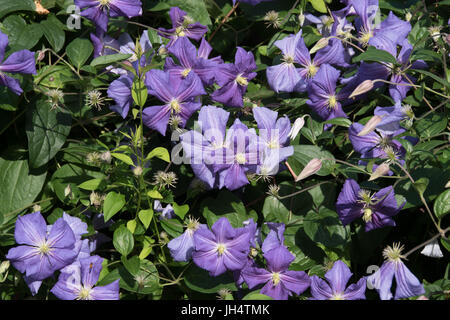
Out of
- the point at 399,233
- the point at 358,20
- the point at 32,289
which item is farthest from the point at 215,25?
the point at 32,289

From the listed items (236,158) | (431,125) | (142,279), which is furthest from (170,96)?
(431,125)

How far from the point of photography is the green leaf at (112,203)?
147cm

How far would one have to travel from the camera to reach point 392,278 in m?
1.41

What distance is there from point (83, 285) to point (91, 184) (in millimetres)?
273

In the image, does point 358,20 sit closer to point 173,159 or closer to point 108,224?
point 173,159

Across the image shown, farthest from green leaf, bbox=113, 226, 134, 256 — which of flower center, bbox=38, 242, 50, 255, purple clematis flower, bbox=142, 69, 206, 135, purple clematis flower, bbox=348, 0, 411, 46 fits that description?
purple clematis flower, bbox=348, 0, 411, 46

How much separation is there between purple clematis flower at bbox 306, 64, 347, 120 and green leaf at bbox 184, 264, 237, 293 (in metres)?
0.55

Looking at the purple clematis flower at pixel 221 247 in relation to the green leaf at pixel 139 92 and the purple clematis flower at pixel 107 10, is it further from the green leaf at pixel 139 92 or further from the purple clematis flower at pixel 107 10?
the purple clematis flower at pixel 107 10

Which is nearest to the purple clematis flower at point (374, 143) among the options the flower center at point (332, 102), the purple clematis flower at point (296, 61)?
the flower center at point (332, 102)

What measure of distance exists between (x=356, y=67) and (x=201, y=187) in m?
0.59

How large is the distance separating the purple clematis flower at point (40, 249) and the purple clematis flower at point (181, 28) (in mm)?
656

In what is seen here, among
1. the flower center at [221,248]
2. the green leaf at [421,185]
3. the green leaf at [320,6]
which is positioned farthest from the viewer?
the green leaf at [320,6]

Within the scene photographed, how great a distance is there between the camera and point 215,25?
1.88m
